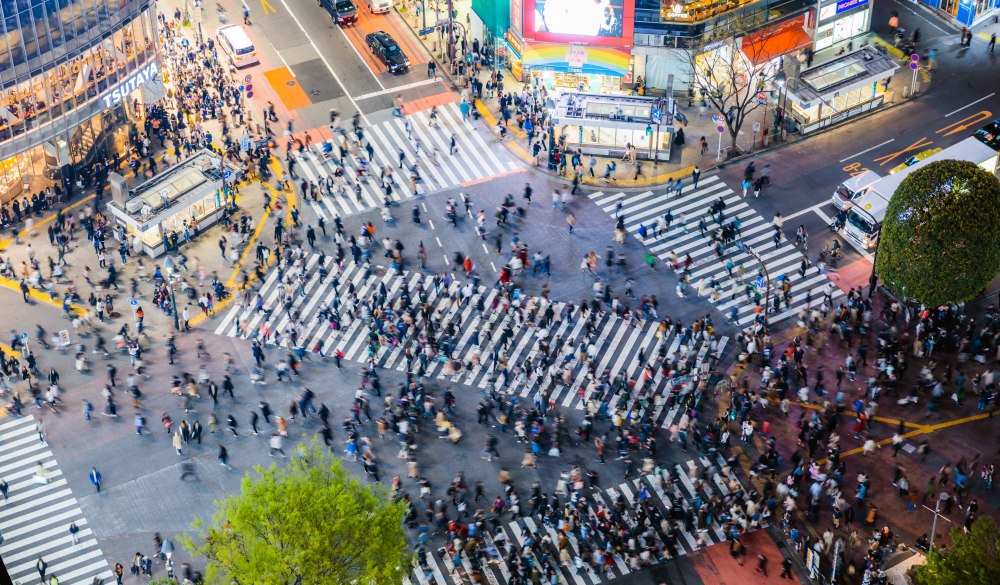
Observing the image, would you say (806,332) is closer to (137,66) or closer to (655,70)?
(655,70)

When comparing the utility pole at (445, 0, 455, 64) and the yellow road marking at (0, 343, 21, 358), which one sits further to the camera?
the utility pole at (445, 0, 455, 64)

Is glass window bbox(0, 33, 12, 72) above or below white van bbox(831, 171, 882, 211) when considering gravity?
above

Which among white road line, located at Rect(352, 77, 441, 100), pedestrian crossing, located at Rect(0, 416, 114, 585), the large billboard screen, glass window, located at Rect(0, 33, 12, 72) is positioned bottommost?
pedestrian crossing, located at Rect(0, 416, 114, 585)

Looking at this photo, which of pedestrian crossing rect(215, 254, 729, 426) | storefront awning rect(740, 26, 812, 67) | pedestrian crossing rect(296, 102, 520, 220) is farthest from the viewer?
storefront awning rect(740, 26, 812, 67)

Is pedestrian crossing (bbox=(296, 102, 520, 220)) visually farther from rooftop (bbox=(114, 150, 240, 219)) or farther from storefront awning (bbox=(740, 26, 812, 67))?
storefront awning (bbox=(740, 26, 812, 67))

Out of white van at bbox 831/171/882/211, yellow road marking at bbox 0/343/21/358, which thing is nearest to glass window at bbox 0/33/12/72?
yellow road marking at bbox 0/343/21/358

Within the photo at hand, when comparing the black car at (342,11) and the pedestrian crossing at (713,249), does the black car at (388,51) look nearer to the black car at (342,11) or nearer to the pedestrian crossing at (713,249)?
the black car at (342,11)

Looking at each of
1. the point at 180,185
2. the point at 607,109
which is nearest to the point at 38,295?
the point at 180,185

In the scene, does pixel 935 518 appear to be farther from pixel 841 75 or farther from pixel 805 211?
pixel 841 75
